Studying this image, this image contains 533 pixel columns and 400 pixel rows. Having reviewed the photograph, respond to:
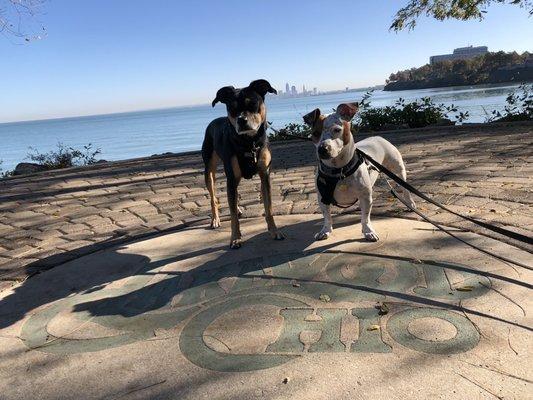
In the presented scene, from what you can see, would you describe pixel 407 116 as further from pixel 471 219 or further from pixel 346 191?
pixel 471 219

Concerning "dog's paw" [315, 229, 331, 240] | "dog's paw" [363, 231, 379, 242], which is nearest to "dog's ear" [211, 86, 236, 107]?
"dog's paw" [315, 229, 331, 240]

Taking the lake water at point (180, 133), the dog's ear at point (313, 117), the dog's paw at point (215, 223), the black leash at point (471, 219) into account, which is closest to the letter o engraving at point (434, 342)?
the black leash at point (471, 219)

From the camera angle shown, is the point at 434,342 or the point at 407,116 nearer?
the point at 434,342

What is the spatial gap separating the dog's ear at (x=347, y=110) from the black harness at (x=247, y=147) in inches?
37.6

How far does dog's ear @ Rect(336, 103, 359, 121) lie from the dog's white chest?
597 mm

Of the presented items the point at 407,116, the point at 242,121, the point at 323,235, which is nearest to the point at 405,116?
the point at 407,116

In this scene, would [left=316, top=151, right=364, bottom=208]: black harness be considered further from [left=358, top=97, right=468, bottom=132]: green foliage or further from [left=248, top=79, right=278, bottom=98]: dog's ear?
[left=358, top=97, right=468, bottom=132]: green foliage

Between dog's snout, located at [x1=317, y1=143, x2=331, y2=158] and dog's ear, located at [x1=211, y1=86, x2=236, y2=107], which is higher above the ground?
dog's ear, located at [x1=211, y1=86, x2=236, y2=107]

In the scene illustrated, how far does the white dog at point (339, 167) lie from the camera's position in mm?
3838

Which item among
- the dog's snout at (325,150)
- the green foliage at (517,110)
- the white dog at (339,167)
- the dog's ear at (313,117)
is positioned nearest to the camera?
the dog's snout at (325,150)

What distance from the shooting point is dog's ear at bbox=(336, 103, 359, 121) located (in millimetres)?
3859

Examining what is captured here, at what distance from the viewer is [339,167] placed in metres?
4.07

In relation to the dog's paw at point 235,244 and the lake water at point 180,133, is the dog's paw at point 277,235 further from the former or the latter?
the lake water at point 180,133

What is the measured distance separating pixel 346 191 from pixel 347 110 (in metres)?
0.81
